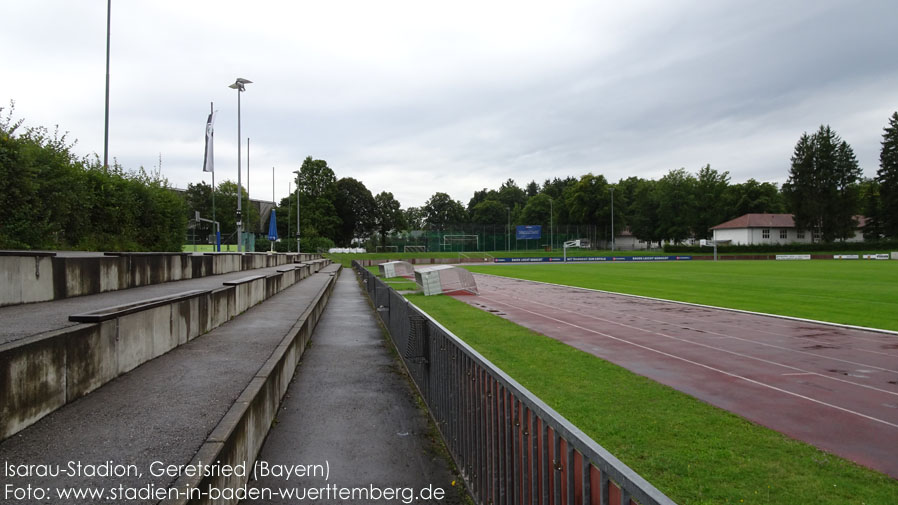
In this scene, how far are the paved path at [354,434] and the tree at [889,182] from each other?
9535 cm

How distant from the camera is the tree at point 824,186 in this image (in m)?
80.5

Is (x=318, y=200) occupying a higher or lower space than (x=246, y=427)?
higher

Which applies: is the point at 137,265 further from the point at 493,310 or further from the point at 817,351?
the point at 817,351

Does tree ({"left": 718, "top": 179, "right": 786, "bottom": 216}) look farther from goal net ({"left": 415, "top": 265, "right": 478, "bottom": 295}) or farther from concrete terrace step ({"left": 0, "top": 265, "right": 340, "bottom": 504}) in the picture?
concrete terrace step ({"left": 0, "top": 265, "right": 340, "bottom": 504})

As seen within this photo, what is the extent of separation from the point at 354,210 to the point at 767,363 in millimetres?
86421

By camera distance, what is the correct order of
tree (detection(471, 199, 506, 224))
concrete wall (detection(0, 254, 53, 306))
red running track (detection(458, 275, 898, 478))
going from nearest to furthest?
red running track (detection(458, 275, 898, 478)) → concrete wall (detection(0, 254, 53, 306)) → tree (detection(471, 199, 506, 224))

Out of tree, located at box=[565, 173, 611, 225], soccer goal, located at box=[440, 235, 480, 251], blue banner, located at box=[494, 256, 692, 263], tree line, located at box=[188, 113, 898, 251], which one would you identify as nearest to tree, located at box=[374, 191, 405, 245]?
tree line, located at box=[188, 113, 898, 251]

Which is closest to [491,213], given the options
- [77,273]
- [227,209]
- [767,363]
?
[227,209]

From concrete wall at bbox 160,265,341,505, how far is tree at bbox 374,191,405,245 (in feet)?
290

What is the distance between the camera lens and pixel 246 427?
3.81m

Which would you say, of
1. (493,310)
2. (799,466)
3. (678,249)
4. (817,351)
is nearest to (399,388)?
(799,466)

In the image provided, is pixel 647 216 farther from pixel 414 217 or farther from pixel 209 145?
pixel 209 145

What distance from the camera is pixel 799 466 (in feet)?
14.1

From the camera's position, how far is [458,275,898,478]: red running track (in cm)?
538
